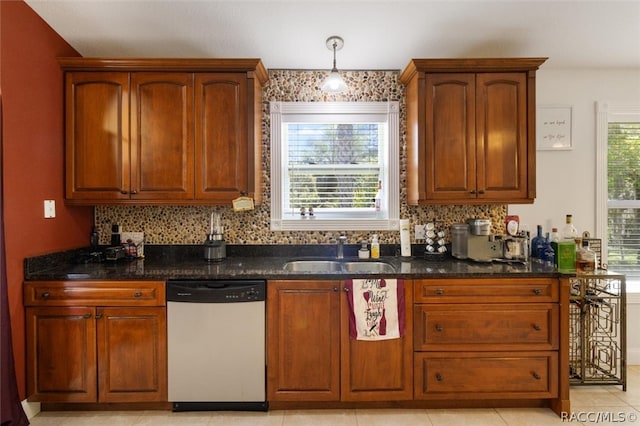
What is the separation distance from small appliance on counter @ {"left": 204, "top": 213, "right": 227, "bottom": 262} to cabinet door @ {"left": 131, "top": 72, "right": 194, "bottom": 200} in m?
0.33

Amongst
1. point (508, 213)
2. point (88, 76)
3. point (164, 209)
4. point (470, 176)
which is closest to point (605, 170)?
point (508, 213)

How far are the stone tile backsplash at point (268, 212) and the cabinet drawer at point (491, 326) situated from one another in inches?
33.1

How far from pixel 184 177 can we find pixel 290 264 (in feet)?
3.28

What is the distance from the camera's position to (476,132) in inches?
97.9

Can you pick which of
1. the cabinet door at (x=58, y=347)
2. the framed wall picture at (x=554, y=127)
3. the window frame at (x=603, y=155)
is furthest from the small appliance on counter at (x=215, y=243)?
the window frame at (x=603, y=155)

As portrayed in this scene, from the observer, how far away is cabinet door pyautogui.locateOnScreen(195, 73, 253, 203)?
2.45 meters

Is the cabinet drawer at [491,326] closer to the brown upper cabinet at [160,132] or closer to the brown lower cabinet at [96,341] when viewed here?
the brown upper cabinet at [160,132]

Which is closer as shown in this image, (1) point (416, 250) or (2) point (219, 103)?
(2) point (219, 103)

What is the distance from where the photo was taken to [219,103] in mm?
2455

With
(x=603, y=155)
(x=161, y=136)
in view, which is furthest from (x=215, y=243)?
(x=603, y=155)

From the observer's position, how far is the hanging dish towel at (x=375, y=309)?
215 cm

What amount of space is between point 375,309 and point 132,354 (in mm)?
1529

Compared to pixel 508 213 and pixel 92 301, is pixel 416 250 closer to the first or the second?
pixel 508 213

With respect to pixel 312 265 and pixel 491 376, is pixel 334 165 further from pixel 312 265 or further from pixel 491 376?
pixel 491 376
